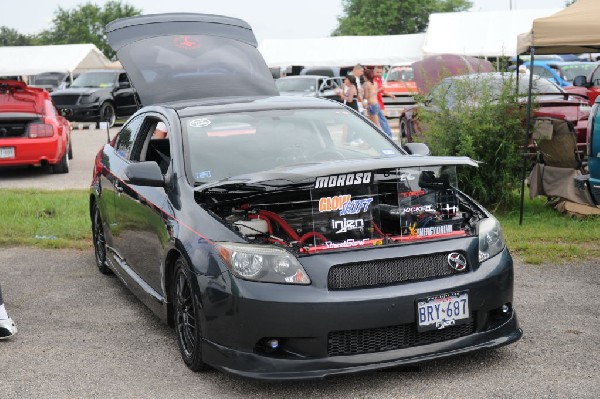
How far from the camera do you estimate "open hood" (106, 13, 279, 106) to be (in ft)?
28.6

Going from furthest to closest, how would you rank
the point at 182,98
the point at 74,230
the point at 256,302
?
the point at 74,230, the point at 182,98, the point at 256,302

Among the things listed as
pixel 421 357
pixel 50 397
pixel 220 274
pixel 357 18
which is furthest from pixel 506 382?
pixel 357 18

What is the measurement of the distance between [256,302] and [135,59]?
521 centimetres

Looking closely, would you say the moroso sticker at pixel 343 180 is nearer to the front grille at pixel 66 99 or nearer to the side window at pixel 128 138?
the side window at pixel 128 138

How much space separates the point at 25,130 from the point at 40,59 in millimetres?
25044

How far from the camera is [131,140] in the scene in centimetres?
690

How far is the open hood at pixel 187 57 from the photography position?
870 cm

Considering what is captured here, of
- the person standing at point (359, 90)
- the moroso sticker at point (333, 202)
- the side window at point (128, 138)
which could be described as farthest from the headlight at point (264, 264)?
the person standing at point (359, 90)

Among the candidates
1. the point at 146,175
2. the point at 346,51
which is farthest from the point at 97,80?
the point at 146,175

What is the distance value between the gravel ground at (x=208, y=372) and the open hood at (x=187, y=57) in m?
2.45

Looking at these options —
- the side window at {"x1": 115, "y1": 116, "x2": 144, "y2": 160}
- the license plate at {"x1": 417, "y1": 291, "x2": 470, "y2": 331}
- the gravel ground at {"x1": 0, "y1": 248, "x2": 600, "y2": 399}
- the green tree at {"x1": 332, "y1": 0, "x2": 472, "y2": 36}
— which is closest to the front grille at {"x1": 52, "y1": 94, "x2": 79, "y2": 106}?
the side window at {"x1": 115, "y1": 116, "x2": 144, "y2": 160}

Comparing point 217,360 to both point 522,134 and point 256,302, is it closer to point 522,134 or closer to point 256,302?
point 256,302

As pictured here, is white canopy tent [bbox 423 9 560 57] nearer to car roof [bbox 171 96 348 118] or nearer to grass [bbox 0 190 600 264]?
grass [bbox 0 190 600 264]

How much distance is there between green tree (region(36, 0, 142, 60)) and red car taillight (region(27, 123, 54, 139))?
8615cm
